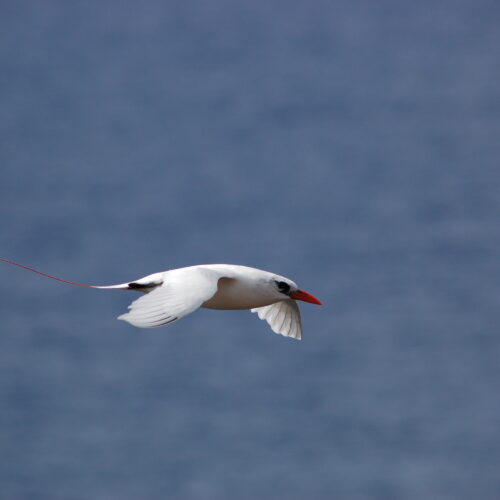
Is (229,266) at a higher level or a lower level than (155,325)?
higher

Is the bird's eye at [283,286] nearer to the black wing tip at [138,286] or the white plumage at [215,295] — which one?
the white plumage at [215,295]

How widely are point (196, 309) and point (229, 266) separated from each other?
2443 millimetres

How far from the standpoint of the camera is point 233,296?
12789mm

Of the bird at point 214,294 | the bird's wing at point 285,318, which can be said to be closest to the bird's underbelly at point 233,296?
the bird at point 214,294

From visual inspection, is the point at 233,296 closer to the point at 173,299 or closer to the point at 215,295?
the point at 215,295

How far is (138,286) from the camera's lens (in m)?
12.4

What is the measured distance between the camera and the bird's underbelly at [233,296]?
41.7ft

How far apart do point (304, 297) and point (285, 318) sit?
1.44 meters

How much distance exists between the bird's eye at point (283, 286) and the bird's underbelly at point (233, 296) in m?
0.29

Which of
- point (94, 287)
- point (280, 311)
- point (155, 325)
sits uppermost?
point (280, 311)

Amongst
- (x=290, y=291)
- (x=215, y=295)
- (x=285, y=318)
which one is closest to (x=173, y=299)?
(x=215, y=295)

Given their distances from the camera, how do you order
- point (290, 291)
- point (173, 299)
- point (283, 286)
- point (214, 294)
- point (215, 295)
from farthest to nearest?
point (290, 291) → point (283, 286) → point (215, 295) → point (214, 294) → point (173, 299)

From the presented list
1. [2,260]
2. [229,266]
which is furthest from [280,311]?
[2,260]

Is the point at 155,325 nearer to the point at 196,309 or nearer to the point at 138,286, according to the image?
the point at 196,309
